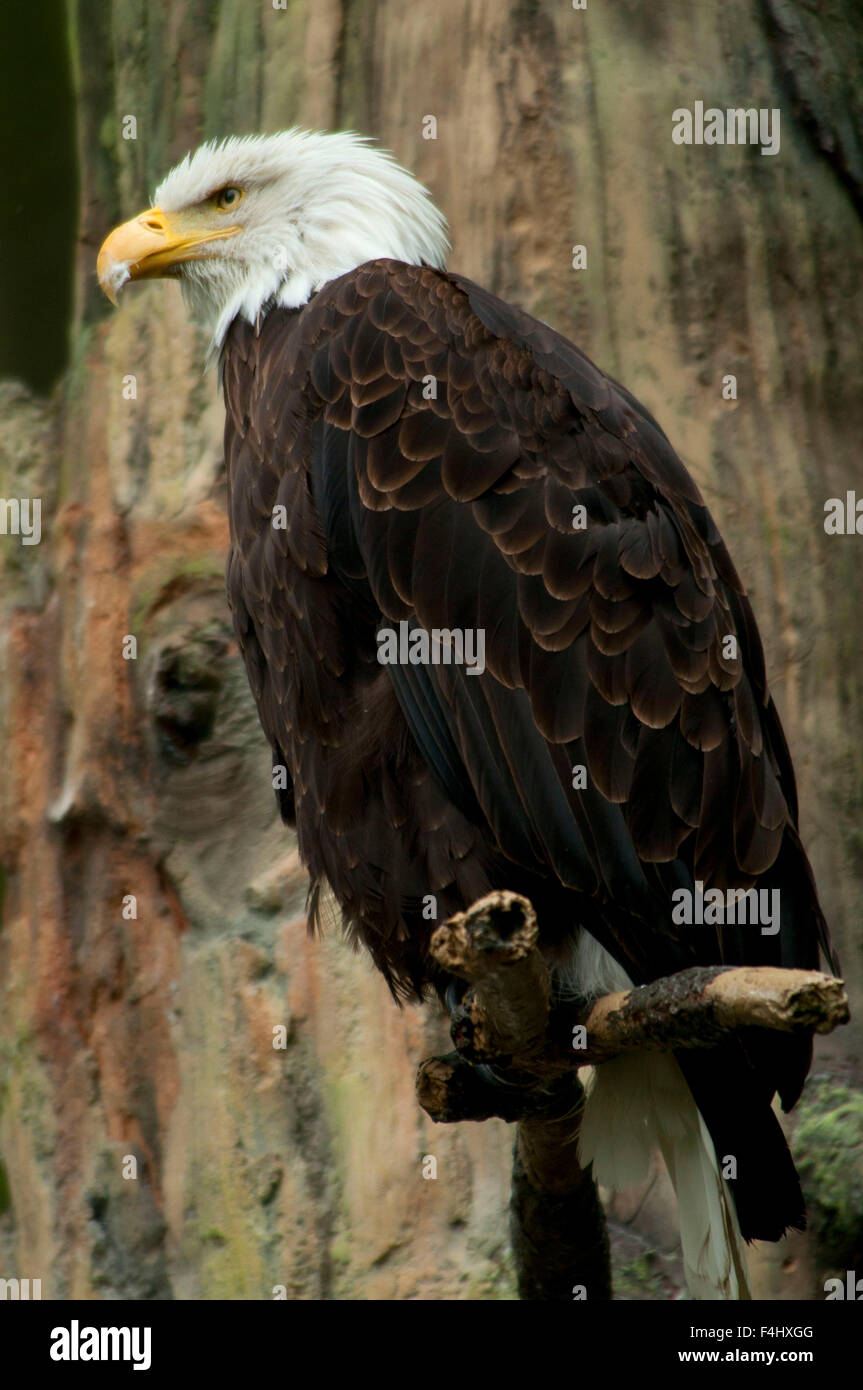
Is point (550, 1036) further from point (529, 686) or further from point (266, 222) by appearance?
point (266, 222)

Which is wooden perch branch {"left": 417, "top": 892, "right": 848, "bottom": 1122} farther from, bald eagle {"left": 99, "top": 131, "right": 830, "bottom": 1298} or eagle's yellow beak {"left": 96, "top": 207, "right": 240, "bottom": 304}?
eagle's yellow beak {"left": 96, "top": 207, "right": 240, "bottom": 304}

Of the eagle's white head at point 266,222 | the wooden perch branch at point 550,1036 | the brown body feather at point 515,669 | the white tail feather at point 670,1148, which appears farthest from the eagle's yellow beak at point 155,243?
the white tail feather at point 670,1148

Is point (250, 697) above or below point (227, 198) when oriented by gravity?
below

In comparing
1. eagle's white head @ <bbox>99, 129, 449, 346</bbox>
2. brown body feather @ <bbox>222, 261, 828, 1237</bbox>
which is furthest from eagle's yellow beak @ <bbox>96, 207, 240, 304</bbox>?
brown body feather @ <bbox>222, 261, 828, 1237</bbox>

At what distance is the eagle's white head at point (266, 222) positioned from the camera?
356 centimetres

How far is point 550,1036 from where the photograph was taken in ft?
8.63

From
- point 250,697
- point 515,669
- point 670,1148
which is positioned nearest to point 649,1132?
point 670,1148

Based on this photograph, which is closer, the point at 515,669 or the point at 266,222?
the point at 515,669

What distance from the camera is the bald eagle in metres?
2.87

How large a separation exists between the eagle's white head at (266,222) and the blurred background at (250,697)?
18.0 inches

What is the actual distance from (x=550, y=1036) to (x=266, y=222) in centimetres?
211
